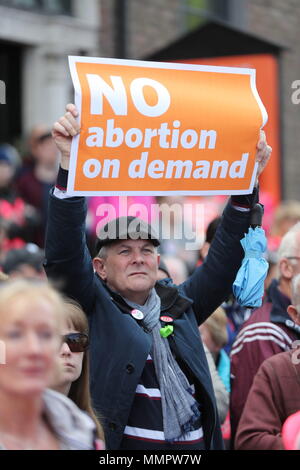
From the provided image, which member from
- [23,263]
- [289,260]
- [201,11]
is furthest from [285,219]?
[201,11]

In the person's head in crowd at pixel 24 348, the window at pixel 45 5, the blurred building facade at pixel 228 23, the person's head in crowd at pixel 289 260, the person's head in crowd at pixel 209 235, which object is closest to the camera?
the person's head in crowd at pixel 24 348

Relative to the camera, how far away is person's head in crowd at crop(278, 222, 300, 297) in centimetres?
464

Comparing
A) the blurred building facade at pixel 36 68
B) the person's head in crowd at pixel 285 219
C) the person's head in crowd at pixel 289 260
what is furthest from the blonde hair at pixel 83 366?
the blurred building facade at pixel 36 68

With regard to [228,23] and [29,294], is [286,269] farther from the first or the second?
[228,23]

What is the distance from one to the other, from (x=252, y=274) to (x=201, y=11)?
457 inches

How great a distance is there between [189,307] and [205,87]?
91 cm

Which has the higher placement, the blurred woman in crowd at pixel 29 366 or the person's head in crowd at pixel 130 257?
the person's head in crowd at pixel 130 257

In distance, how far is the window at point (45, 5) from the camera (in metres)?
11.4

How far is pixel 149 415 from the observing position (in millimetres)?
3701

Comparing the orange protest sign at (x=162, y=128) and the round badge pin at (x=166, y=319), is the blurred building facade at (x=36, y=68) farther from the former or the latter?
the round badge pin at (x=166, y=319)

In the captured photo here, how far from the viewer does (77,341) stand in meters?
3.60

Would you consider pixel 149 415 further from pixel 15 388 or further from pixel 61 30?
pixel 61 30

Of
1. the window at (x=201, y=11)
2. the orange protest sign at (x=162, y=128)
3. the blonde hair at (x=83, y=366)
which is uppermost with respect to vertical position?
the window at (x=201, y=11)
